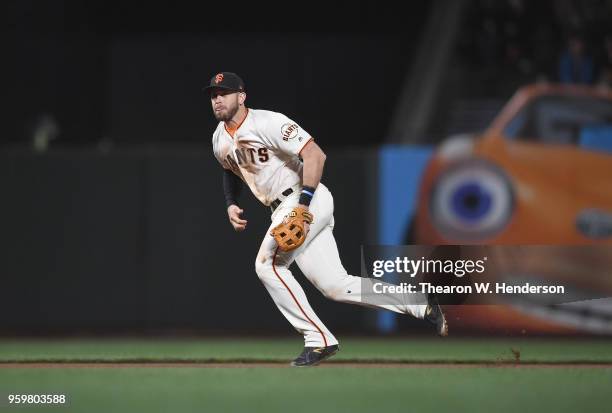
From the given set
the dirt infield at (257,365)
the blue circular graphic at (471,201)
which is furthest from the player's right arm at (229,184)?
the blue circular graphic at (471,201)

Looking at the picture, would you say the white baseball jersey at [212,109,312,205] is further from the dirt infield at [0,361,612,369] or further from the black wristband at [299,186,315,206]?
the dirt infield at [0,361,612,369]

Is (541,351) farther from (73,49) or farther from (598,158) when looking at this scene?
(73,49)

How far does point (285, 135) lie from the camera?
6.02m

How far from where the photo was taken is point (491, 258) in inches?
249

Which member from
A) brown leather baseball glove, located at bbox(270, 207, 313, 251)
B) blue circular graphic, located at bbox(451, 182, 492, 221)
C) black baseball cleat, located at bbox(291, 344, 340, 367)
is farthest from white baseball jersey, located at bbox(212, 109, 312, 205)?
blue circular graphic, located at bbox(451, 182, 492, 221)

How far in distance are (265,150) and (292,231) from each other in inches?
23.5

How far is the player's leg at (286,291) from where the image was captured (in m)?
6.02

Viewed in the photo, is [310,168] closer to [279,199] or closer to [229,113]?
[279,199]

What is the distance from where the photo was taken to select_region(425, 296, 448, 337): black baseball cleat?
5.96 meters

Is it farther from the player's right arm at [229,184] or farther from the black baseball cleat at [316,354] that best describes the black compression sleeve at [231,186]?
the black baseball cleat at [316,354]

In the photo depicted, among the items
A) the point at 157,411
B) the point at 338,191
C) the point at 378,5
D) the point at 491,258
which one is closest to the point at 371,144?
the point at 378,5

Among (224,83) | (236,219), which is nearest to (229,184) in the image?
(236,219)

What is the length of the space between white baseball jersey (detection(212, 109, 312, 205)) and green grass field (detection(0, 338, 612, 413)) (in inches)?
42.5

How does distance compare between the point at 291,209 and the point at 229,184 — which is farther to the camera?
the point at 229,184
